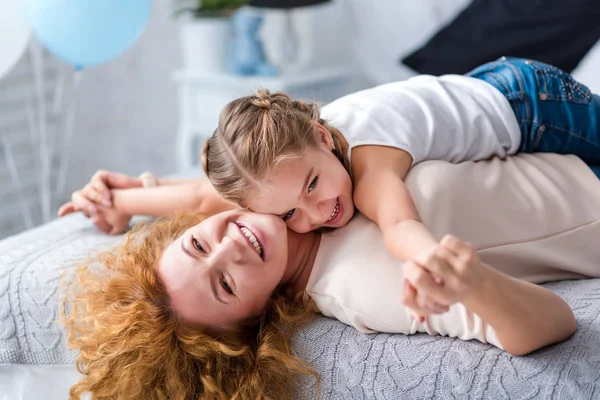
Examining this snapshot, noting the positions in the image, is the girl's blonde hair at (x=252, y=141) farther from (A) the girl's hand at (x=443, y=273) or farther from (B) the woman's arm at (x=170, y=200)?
(A) the girl's hand at (x=443, y=273)

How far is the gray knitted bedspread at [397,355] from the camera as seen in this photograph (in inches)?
40.3

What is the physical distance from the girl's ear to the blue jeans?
0.50 m

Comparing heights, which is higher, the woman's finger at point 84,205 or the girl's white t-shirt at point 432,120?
the girl's white t-shirt at point 432,120

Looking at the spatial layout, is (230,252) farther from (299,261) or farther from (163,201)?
(163,201)

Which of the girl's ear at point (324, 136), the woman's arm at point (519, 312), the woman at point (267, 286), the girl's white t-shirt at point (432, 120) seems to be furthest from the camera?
the girl's white t-shirt at point (432, 120)

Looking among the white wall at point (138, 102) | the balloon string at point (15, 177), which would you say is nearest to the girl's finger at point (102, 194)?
the balloon string at point (15, 177)

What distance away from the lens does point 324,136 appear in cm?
130

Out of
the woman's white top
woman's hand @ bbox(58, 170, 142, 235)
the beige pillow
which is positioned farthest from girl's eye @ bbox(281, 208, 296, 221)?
woman's hand @ bbox(58, 170, 142, 235)

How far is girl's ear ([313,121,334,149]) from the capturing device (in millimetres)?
1284

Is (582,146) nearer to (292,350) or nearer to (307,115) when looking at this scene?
(307,115)

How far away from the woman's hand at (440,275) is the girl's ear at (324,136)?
1.49ft

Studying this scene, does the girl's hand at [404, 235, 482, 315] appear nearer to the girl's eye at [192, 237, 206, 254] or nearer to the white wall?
the girl's eye at [192, 237, 206, 254]

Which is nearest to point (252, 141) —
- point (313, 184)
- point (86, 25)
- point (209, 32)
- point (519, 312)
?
point (313, 184)

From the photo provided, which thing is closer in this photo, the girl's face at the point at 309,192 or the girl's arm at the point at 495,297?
the girl's arm at the point at 495,297
